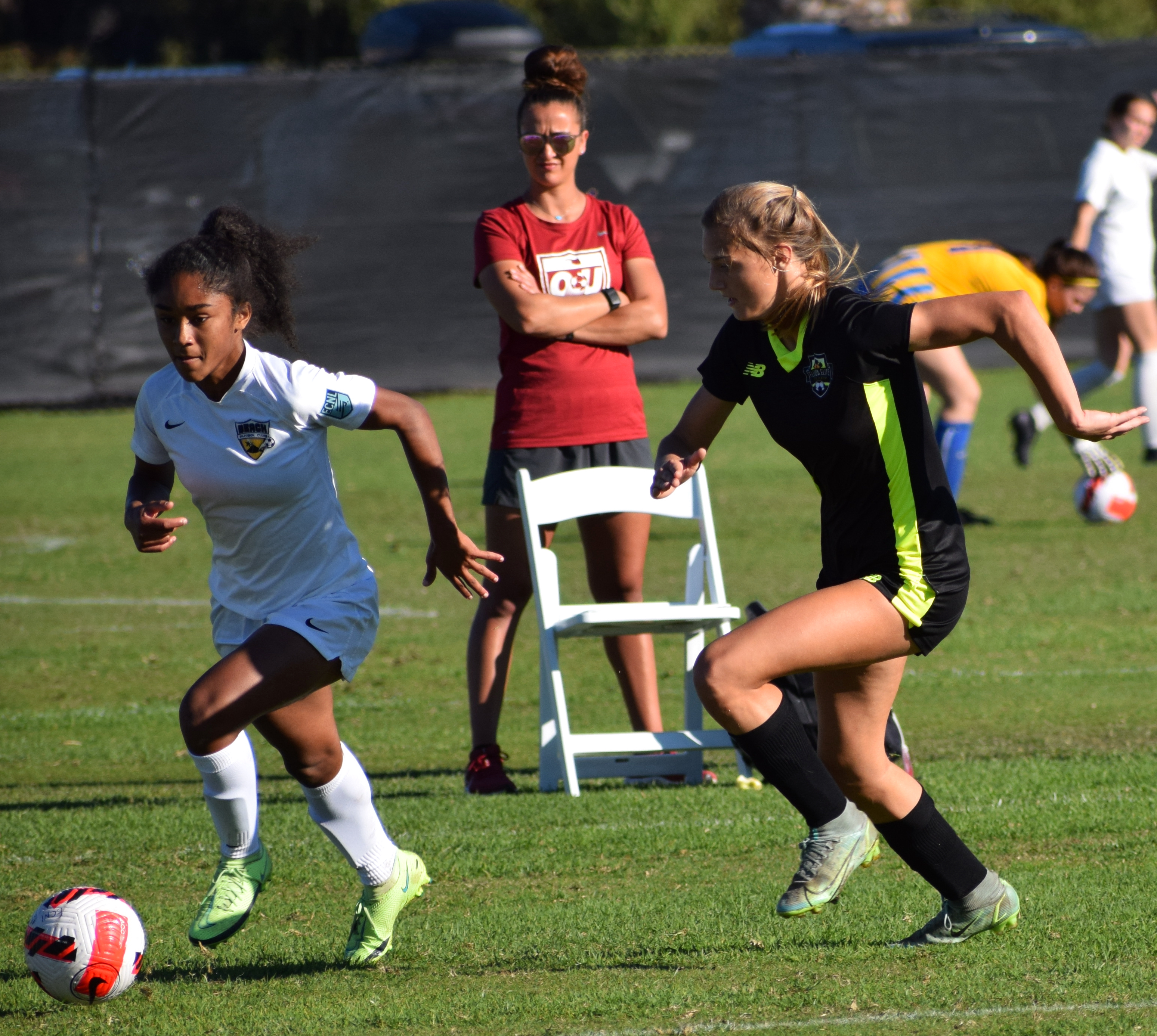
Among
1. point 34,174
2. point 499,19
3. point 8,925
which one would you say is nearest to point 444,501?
point 8,925

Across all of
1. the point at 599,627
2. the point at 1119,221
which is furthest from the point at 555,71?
the point at 1119,221

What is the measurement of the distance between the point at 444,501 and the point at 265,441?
19.3 inches

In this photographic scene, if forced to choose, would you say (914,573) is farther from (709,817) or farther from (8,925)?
(8,925)

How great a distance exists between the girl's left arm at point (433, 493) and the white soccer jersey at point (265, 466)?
6cm

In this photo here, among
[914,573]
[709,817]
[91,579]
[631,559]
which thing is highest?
[914,573]

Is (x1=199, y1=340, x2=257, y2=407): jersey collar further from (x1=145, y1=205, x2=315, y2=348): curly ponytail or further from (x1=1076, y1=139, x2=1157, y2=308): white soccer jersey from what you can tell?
(x1=1076, y1=139, x2=1157, y2=308): white soccer jersey

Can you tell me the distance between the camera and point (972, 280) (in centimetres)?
932

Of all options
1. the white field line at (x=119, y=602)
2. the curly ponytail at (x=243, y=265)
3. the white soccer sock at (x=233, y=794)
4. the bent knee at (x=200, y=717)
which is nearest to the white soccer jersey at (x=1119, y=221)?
the white field line at (x=119, y=602)

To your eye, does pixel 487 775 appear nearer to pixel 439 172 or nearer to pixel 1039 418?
pixel 1039 418

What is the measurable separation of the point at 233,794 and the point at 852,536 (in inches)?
67.5

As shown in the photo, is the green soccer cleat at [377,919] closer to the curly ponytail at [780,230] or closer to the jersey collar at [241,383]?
the jersey collar at [241,383]

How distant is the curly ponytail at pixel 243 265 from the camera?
4238mm

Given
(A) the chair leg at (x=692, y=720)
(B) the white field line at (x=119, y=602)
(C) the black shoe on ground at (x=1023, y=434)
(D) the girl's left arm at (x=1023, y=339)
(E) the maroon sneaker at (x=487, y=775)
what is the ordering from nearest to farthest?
(D) the girl's left arm at (x=1023, y=339) < (E) the maroon sneaker at (x=487, y=775) < (A) the chair leg at (x=692, y=720) < (B) the white field line at (x=119, y=602) < (C) the black shoe on ground at (x=1023, y=434)

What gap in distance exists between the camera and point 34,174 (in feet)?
56.7
